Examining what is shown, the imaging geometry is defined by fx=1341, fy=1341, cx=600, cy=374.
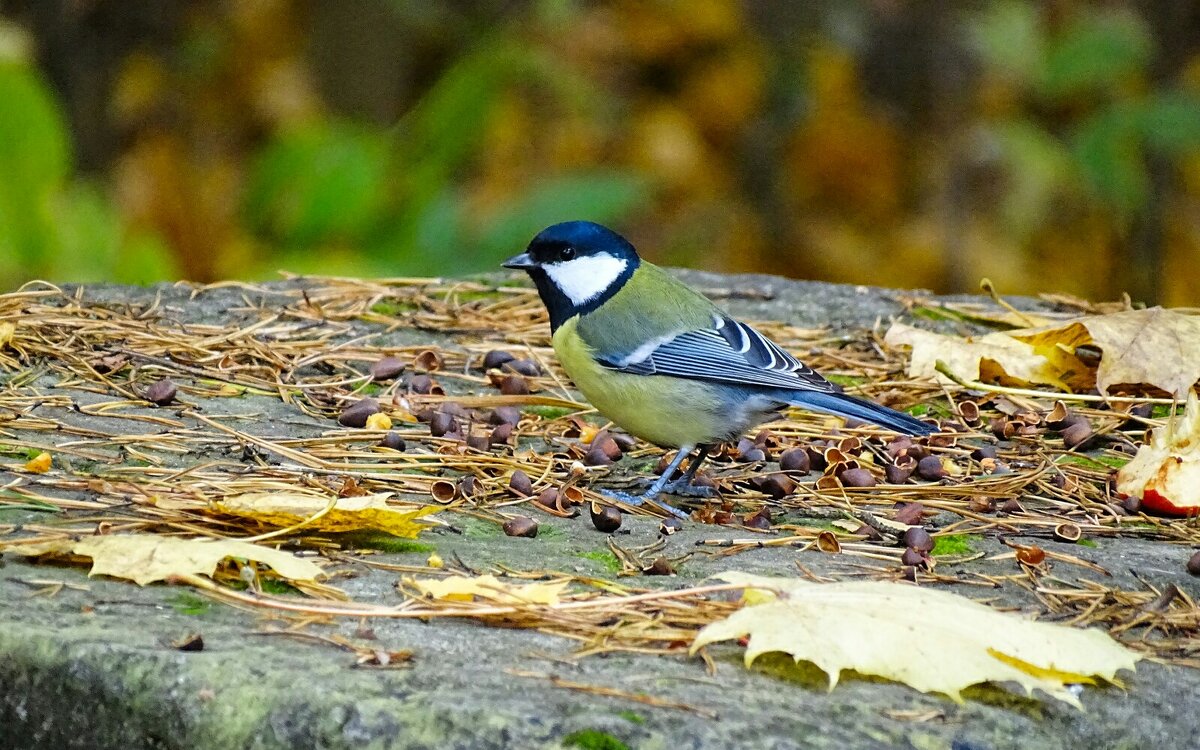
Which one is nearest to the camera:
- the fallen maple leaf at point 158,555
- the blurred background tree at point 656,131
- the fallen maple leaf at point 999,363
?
the fallen maple leaf at point 158,555

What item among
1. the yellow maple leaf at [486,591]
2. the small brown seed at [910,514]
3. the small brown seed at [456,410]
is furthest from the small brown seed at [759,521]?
the small brown seed at [456,410]

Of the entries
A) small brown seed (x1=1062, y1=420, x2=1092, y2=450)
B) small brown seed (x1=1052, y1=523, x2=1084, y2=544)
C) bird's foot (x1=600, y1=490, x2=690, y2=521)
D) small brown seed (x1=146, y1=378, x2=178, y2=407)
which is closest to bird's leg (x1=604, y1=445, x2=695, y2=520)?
bird's foot (x1=600, y1=490, x2=690, y2=521)

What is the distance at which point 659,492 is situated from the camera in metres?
2.93

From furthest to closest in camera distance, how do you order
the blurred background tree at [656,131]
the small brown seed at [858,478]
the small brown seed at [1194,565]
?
1. the blurred background tree at [656,131]
2. the small brown seed at [858,478]
3. the small brown seed at [1194,565]

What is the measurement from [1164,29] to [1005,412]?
445cm

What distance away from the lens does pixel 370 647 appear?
180 centimetres

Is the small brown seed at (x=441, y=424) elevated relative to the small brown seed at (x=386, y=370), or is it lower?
lower

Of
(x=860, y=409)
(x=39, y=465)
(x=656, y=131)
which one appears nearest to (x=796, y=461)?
(x=860, y=409)

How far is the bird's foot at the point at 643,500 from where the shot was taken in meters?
2.76

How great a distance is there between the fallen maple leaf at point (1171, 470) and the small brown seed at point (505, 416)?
137cm

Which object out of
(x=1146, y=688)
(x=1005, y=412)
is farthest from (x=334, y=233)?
(x=1146, y=688)

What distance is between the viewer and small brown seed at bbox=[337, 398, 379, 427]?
10.1 ft

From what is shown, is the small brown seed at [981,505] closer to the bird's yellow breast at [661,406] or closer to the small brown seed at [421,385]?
the bird's yellow breast at [661,406]

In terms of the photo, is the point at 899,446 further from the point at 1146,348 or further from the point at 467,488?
the point at 467,488
